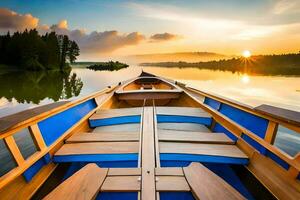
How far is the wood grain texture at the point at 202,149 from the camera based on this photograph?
2.39 metres

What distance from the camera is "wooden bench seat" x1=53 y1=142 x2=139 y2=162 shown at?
7.70 feet

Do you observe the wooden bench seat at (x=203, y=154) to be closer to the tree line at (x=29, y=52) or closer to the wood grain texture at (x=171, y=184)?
the wood grain texture at (x=171, y=184)

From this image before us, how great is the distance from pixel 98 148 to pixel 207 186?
1.39 m

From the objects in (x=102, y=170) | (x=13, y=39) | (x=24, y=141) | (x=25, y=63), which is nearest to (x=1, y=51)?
(x=13, y=39)

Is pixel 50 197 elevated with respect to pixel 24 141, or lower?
elevated

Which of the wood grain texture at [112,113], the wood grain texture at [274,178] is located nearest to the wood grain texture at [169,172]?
the wood grain texture at [274,178]

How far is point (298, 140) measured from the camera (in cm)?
557

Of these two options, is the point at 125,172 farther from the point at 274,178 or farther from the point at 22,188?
the point at 274,178

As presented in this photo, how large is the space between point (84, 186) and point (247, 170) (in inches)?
73.3

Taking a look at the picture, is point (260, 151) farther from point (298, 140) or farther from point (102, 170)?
point (298, 140)

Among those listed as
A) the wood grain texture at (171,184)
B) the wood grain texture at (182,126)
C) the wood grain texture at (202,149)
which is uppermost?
the wood grain texture at (171,184)

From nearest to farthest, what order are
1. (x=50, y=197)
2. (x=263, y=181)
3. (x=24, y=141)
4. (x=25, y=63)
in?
(x=50, y=197) → (x=263, y=181) → (x=24, y=141) → (x=25, y=63)

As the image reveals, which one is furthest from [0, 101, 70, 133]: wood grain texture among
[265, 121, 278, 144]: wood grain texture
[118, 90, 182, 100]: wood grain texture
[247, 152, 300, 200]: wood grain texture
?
[118, 90, 182, 100]: wood grain texture

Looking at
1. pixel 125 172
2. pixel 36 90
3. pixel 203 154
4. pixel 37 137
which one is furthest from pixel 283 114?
pixel 36 90
